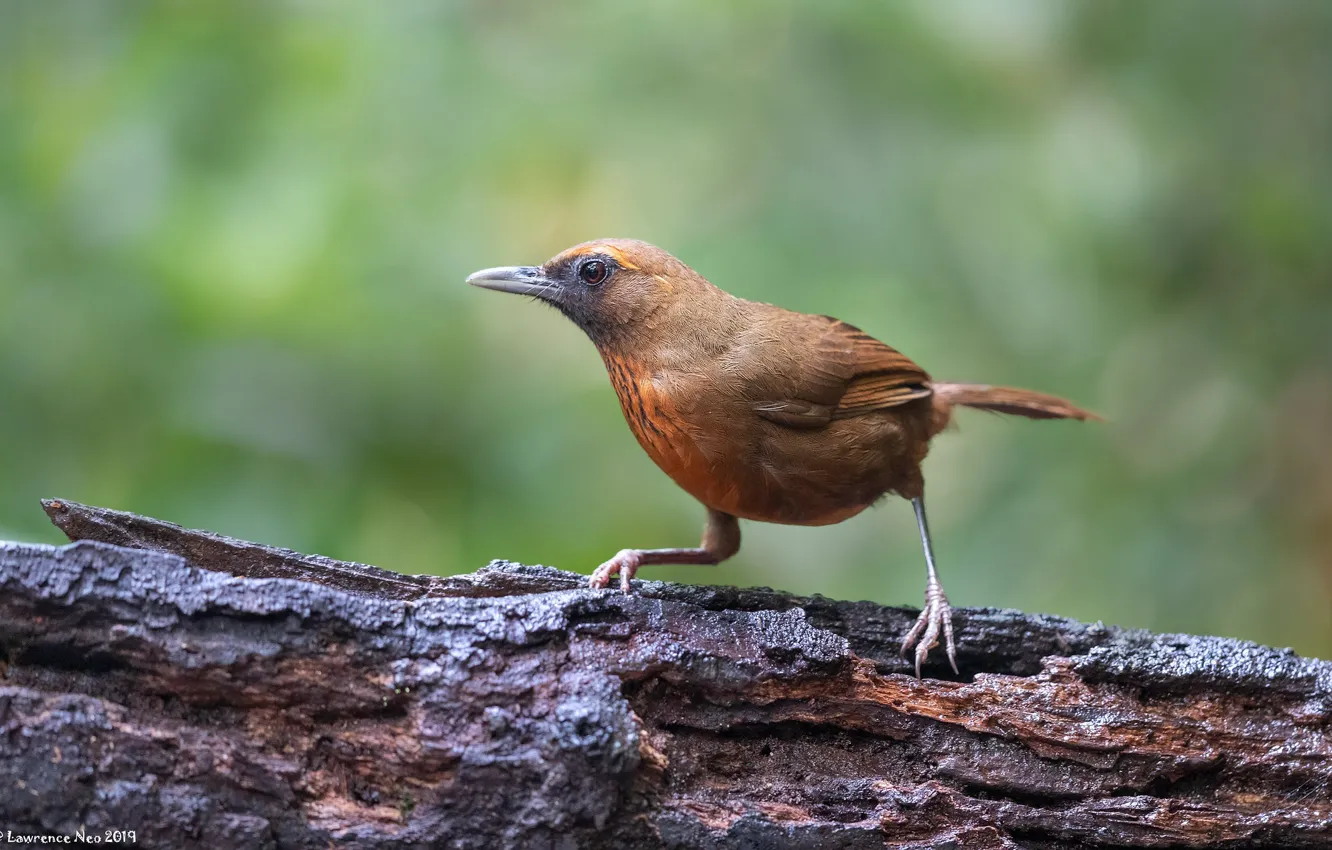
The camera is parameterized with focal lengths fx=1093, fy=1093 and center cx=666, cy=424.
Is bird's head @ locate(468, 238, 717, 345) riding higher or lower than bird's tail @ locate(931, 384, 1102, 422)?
higher

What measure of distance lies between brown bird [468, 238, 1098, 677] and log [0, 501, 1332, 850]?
1.83 ft

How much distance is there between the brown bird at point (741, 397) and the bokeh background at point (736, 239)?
56 cm

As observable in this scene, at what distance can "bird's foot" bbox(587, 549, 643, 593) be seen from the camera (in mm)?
3676

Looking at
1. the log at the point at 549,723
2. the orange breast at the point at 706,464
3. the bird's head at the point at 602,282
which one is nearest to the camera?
the log at the point at 549,723

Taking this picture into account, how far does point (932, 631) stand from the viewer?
371 centimetres

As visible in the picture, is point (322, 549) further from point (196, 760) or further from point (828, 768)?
point (828, 768)

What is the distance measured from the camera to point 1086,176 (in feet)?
17.3

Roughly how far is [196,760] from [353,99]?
3069 mm

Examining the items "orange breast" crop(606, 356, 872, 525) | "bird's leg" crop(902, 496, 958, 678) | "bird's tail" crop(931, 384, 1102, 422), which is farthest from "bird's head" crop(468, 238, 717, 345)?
"bird's leg" crop(902, 496, 958, 678)

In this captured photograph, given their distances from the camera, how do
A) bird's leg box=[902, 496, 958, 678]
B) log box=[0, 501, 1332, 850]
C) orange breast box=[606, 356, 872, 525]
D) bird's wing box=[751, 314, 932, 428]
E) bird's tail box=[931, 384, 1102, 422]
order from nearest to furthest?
log box=[0, 501, 1332, 850]
bird's leg box=[902, 496, 958, 678]
orange breast box=[606, 356, 872, 525]
bird's wing box=[751, 314, 932, 428]
bird's tail box=[931, 384, 1102, 422]

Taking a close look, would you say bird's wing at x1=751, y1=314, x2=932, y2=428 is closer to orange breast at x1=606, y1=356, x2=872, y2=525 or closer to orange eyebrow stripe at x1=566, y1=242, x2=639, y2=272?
orange breast at x1=606, y1=356, x2=872, y2=525

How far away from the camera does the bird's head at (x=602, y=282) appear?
4.39 meters

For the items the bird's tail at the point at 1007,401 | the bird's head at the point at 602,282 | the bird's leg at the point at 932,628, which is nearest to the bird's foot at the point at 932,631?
the bird's leg at the point at 932,628

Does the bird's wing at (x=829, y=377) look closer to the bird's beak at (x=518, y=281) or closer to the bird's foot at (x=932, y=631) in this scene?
the bird's foot at (x=932, y=631)
